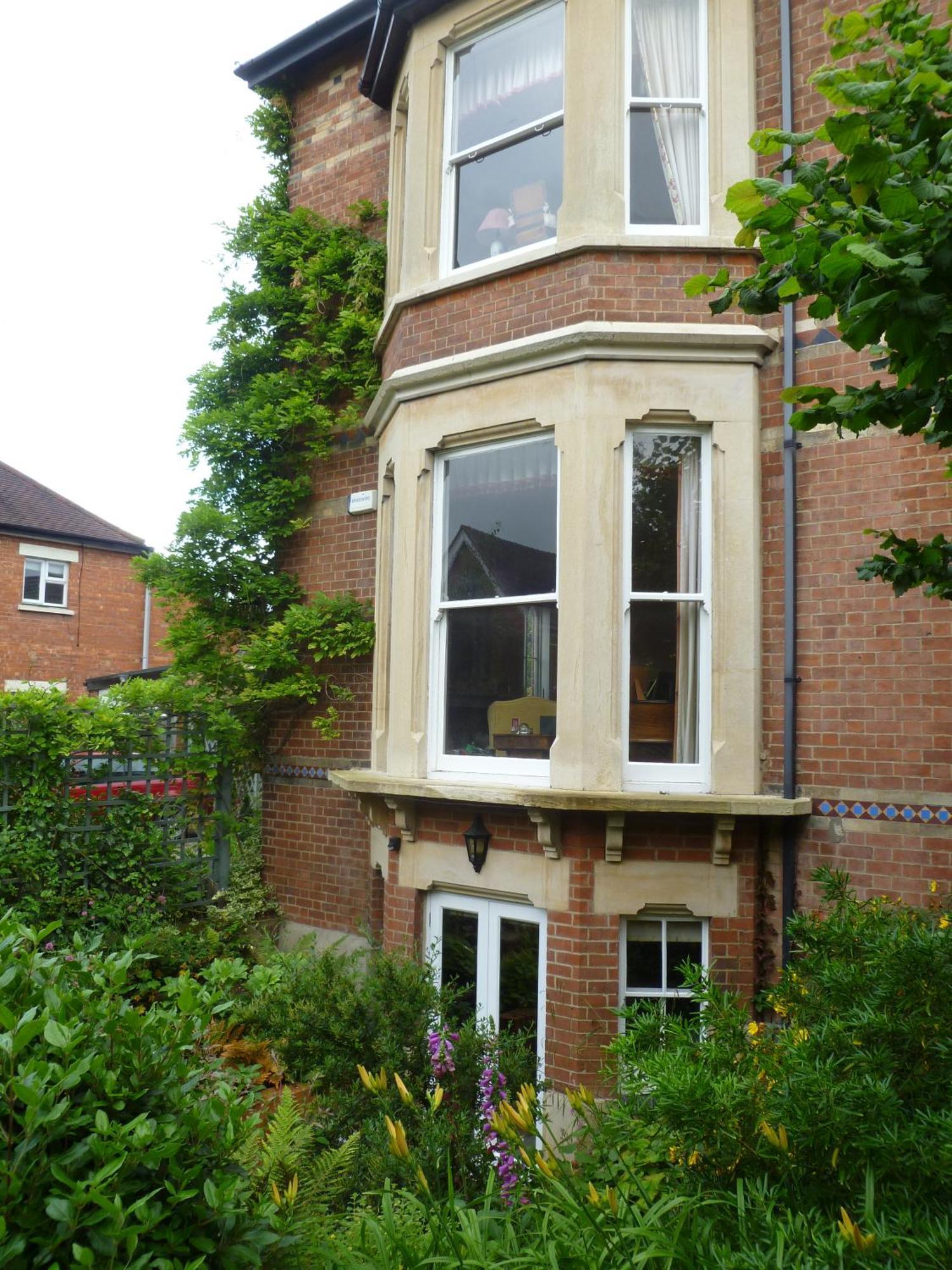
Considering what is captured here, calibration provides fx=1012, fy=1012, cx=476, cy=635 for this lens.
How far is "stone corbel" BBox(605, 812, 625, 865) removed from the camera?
243 inches

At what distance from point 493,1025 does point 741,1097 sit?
7.85 feet

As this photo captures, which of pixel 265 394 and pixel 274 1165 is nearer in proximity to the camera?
pixel 274 1165

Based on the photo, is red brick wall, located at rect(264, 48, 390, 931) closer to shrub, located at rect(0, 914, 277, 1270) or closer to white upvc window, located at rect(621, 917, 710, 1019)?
white upvc window, located at rect(621, 917, 710, 1019)

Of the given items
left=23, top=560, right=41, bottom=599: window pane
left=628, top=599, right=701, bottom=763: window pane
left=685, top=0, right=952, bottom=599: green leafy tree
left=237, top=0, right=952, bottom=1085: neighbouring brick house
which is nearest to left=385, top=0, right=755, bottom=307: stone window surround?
left=237, top=0, right=952, bottom=1085: neighbouring brick house

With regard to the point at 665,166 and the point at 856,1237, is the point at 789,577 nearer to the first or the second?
the point at 665,166

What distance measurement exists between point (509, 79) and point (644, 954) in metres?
6.40

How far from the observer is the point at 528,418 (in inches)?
271

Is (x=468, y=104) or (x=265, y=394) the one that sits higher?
(x=468, y=104)

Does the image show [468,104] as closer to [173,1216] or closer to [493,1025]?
[493,1025]

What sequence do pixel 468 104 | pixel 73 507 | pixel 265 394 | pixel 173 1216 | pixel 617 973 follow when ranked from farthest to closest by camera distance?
pixel 73 507, pixel 265 394, pixel 468 104, pixel 617 973, pixel 173 1216

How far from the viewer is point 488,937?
6926mm

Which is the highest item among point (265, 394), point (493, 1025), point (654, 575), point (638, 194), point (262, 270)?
point (262, 270)

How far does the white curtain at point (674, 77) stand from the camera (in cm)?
695

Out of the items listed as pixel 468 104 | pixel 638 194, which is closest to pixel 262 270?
pixel 468 104
